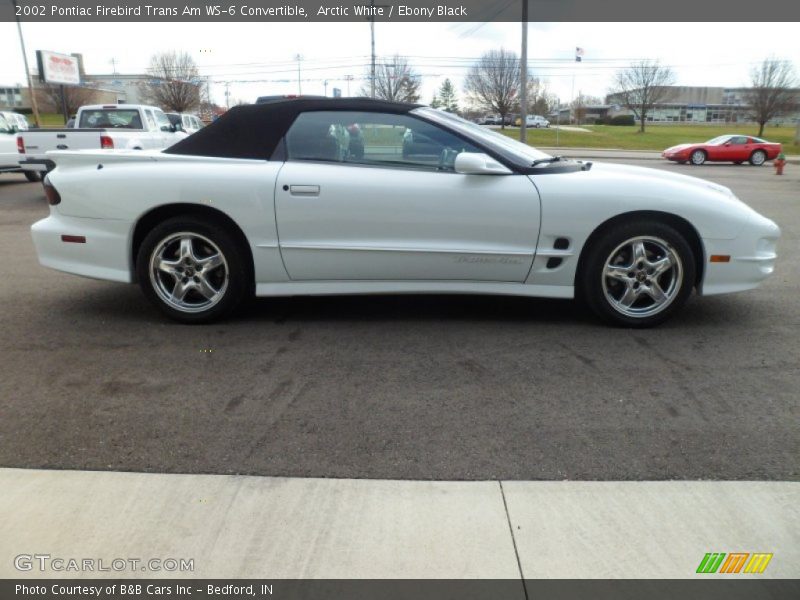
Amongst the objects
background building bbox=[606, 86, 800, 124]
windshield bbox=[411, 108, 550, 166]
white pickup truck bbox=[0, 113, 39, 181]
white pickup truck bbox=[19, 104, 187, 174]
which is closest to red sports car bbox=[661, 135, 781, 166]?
white pickup truck bbox=[19, 104, 187, 174]

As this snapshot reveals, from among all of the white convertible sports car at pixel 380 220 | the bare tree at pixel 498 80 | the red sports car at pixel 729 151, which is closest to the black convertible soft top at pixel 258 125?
the white convertible sports car at pixel 380 220

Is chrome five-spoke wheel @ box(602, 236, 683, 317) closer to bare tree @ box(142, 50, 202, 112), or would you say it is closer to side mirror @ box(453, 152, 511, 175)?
side mirror @ box(453, 152, 511, 175)

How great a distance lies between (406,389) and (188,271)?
1.90 metres

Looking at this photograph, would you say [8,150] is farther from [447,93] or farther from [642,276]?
[447,93]

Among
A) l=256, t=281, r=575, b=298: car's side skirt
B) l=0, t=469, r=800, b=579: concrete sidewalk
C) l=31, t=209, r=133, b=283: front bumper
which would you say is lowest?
l=0, t=469, r=800, b=579: concrete sidewalk

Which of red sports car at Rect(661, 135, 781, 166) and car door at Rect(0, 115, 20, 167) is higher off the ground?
car door at Rect(0, 115, 20, 167)

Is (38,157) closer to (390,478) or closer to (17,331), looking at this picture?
(17,331)

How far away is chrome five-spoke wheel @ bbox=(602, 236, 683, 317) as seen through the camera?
13.8 ft

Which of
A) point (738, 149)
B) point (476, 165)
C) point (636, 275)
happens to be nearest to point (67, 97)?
point (738, 149)

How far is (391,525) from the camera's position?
228 centimetres

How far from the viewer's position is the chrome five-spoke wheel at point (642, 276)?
4191 millimetres

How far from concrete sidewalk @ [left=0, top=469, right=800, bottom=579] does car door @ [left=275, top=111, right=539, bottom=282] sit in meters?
1.95
